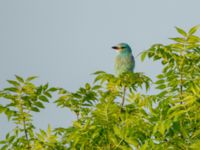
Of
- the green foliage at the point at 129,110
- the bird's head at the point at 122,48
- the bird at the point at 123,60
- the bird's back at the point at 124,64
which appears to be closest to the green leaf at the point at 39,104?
the green foliage at the point at 129,110

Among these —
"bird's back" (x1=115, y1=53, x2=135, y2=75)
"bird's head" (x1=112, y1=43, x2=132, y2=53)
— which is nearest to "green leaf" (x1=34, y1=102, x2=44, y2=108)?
"bird's back" (x1=115, y1=53, x2=135, y2=75)

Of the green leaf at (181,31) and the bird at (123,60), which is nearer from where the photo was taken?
the green leaf at (181,31)

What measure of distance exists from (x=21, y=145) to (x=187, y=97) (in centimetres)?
299

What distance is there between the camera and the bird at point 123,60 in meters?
11.5

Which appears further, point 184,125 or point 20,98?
point 20,98

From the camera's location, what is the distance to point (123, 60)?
11.8m

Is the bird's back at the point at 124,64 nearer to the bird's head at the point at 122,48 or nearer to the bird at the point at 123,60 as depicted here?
the bird at the point at 123,60

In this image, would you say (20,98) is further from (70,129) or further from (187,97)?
(187,97)

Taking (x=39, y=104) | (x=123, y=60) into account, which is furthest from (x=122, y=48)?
(x=39, y=104)

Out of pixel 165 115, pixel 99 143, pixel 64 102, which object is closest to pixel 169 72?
pixel 165 115

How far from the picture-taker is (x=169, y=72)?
292 inches

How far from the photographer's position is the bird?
1153 centimetres

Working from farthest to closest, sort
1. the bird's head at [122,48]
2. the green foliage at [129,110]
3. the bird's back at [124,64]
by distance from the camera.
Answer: the bird's head at [122,48], the bird's back at [124,64], the green foliage at [129,110]

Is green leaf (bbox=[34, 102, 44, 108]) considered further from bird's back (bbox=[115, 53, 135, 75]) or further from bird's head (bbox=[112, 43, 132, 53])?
bird's head (bbox=[112, 43, 132, 53])
